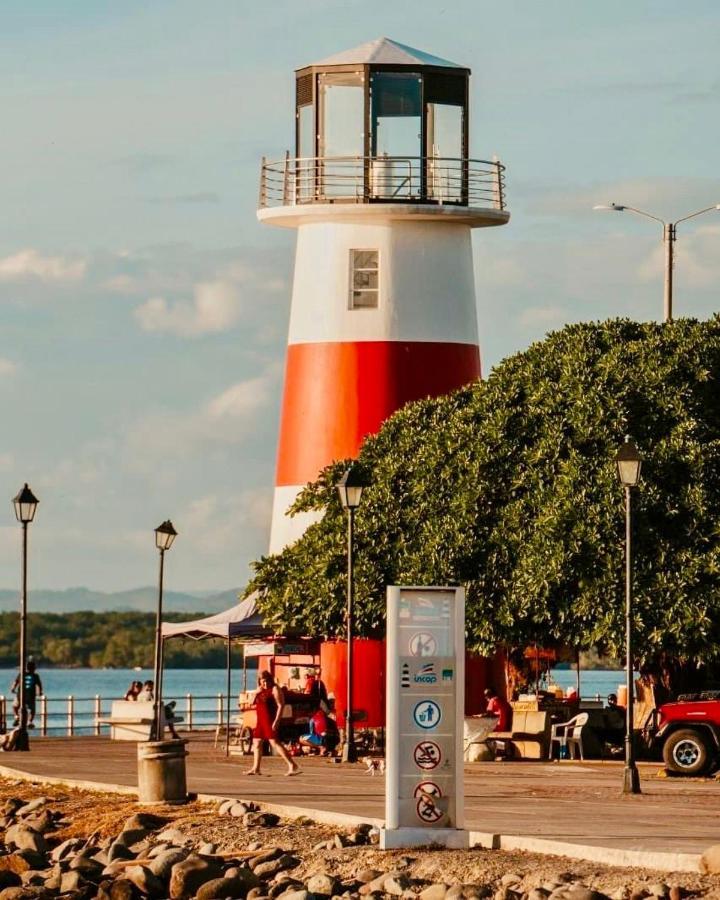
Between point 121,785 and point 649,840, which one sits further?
point 121,785

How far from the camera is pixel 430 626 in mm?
20219

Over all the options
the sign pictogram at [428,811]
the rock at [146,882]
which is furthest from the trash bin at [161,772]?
the sign pictogram at [428,811]

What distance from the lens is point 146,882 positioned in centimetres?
2147

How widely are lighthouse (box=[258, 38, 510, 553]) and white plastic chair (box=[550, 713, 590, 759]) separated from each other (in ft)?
24.4

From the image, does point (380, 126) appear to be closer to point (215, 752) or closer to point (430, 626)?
point (215, 752)

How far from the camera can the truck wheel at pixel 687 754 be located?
30906 millimetres

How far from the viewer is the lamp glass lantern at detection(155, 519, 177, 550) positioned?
3769 cm

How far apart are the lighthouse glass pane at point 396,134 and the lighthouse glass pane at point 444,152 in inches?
10.5

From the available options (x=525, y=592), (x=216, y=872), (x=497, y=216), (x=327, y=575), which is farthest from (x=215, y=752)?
(x=216, y=872)

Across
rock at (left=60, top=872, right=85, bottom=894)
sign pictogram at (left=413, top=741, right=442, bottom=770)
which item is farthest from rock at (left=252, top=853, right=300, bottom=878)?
rock at (left=60, top=872, right=85, bottom=894)

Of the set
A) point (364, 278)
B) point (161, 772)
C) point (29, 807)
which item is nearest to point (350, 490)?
point (364, 278)

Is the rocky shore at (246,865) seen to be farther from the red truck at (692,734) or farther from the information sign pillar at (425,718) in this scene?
the red truck at (692,734)

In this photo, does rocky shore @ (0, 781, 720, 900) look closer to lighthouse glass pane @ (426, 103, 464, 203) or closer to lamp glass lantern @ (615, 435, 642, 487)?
lamp glass lantern @ (615, 435, 642, 487)

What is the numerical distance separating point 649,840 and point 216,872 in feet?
13.7
